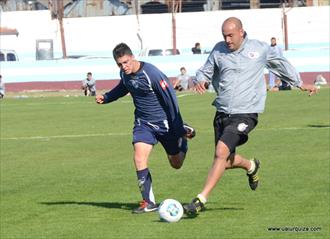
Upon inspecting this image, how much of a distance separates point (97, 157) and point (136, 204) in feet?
21.9

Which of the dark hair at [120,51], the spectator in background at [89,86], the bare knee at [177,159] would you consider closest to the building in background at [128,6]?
the spectator in background at [89,86]

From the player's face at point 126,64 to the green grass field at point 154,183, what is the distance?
6.00ft

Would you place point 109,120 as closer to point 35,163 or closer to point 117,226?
point 35,163

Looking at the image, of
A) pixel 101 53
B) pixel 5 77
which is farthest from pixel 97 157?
pixel 101 53

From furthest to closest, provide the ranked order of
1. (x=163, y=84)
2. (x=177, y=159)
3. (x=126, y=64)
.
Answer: (x=177, y=159) → (x=163, y=84) → (x=126, y=64)

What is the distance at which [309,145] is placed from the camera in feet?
69.9

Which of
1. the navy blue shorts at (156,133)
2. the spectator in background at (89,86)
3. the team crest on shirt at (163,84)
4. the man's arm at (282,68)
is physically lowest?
the spectator in background at (89,86)

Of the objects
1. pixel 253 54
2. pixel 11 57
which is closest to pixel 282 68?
pixel 253 54

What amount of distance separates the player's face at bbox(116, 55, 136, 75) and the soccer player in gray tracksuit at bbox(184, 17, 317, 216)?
3.75ft

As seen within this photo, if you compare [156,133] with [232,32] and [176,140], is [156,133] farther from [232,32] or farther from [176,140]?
[232,32]

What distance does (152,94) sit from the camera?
42.5 ft

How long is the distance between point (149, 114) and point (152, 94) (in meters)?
0.36

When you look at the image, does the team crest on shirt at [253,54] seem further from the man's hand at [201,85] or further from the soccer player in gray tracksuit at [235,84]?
the man's hand at [201,85]

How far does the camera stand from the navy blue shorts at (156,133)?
1319cm
